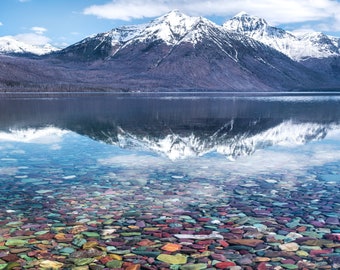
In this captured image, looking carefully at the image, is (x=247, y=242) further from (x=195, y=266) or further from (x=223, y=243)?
(x=195, y=266)

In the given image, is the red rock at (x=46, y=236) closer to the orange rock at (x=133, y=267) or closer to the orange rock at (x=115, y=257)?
the orange rock at (x=115, y=257)

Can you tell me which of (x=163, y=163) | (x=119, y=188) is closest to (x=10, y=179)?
(x=119, y=188)

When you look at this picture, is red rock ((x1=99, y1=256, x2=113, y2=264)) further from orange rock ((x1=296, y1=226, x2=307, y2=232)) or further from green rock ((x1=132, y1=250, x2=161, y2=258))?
orange rock ((x1=296, y1=226, x2=307, y2=232))

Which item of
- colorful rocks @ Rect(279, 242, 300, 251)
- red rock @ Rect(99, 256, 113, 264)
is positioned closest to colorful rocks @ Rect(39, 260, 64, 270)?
red rock @ Rect(99, 256, 113, 264)

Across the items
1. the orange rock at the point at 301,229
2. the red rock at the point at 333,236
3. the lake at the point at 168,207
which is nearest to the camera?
the lake at the point at 168,207

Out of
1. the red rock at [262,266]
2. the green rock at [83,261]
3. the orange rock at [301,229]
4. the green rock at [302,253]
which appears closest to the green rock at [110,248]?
the green rock at [83,261]

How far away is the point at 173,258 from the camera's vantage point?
29.2ft

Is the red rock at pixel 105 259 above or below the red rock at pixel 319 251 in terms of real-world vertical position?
below

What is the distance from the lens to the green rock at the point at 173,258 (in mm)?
8758

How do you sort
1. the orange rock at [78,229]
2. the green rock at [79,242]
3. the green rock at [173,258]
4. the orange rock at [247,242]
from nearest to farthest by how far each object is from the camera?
the green rock at [173,258] < the green rock at [79,242] < the orange rock at [247,242] < the orange rock at [78,229]

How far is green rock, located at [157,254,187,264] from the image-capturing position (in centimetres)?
876

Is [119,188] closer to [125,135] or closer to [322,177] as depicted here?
[322,177]

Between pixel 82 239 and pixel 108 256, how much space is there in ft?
3.50

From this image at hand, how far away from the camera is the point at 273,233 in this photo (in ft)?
33.7
